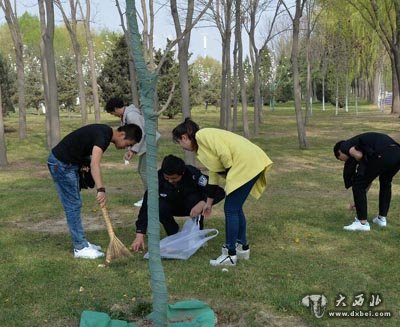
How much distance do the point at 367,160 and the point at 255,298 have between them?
2427 millimetres

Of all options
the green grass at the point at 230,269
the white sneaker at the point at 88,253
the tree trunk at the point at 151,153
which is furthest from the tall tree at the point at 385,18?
the tree trunk at the point at 151,153

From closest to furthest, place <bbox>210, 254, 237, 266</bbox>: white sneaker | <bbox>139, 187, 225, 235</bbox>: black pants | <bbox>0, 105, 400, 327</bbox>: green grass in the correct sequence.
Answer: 1. <bbox>0, 105, 400, 327</bbox>: green grass
2. <bbox>210, 254, 237, 266</bbox>: white sneaker
3. <bbox>139, 187, 225, 235</bbox>: black pants

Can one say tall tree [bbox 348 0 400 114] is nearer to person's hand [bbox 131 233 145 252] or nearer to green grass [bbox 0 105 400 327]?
green grass [bbox 0 105 400 327]

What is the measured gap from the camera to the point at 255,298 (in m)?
3.70

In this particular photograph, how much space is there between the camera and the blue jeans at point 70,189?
4.66 metres

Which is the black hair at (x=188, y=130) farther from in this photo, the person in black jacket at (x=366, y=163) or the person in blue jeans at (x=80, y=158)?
the person in black jacket at (x=366, y=163)

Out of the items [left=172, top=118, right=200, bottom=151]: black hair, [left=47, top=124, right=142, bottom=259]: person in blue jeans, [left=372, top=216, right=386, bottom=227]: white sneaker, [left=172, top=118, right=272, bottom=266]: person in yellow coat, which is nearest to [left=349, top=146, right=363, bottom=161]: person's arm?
[left=372, top=216, right=386, bottom=227]: white sneaker

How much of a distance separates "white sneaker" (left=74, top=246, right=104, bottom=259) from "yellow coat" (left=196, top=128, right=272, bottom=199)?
1424 mm

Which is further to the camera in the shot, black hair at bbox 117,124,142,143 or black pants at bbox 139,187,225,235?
black pants at bbox 139,187,225,235

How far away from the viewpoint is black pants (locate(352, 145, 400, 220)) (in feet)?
17.6

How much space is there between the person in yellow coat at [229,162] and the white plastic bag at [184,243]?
30 centimetres

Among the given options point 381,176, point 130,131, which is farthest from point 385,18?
point 130,131

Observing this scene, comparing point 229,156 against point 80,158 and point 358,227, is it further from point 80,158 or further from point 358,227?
point 358,227

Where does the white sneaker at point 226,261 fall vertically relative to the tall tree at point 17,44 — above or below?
below
